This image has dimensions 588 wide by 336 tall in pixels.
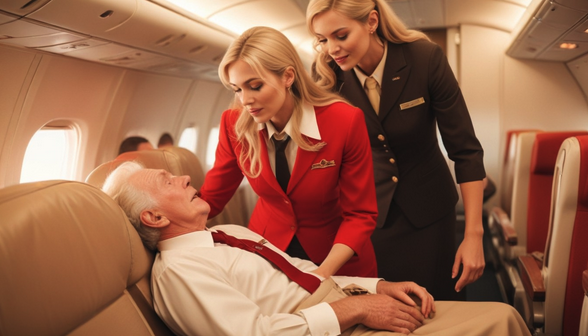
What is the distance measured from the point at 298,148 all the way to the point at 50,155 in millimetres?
1863

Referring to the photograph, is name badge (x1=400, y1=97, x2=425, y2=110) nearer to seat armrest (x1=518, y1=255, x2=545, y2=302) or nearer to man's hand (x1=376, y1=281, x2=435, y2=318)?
man's hand (x1=376, y1=281, x2=435, y2=318)

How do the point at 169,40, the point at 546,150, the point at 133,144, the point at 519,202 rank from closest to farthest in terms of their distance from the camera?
the point at 169,40
the point at 546,150
the point at 133,144
the point at 519,202

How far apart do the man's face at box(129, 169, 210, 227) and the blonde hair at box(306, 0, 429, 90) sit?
0.92m

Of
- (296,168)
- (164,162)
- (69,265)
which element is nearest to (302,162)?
(296,168)

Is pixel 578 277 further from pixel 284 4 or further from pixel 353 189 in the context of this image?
pixel 284 4

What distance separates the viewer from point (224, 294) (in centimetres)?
180

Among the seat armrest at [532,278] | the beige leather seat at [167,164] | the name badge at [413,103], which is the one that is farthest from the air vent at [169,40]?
the seat armrest at [532,278]

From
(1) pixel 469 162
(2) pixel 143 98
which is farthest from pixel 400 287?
(2) pixel 143 98

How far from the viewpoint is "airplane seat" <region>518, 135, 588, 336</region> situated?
2.78m

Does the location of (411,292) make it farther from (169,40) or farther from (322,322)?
(169,40)

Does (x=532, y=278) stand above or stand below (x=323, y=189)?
below

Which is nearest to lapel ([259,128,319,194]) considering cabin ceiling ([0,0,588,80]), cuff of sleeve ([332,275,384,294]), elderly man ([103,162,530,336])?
elderly man ([103,162,530,336])

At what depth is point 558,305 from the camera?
3.01 m

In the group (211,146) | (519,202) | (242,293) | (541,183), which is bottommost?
(519,202)
